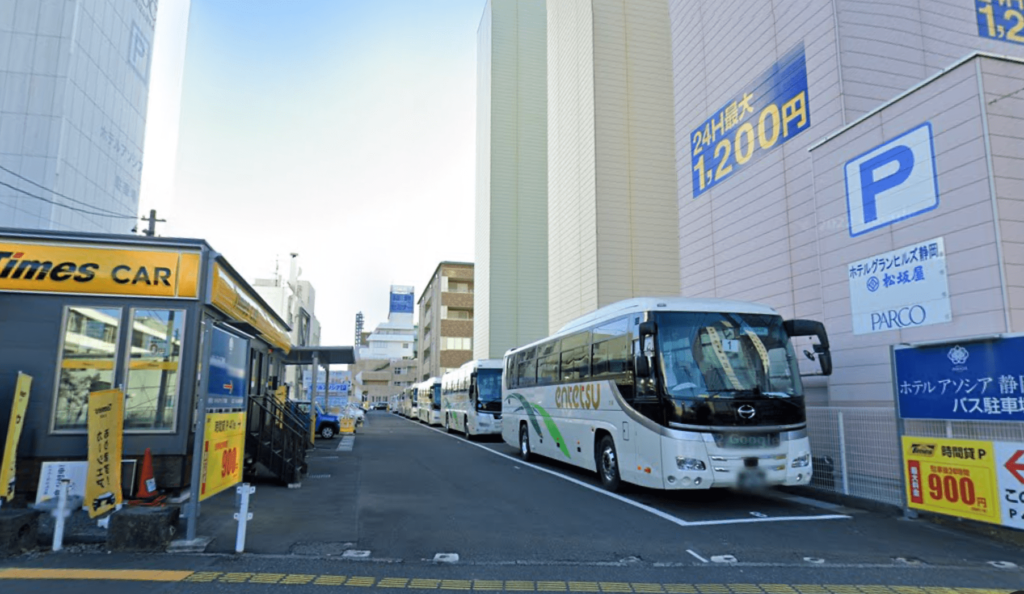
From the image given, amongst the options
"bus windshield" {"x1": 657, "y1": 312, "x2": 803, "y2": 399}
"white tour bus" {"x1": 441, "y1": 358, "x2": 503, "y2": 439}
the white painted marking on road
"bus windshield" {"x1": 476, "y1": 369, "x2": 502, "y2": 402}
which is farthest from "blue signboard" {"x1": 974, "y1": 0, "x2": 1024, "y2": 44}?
"bus windshield" {"x1": 476, "y1": 369, "x2": 502, "y2": 402}

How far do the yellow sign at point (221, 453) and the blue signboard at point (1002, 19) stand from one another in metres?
16.5

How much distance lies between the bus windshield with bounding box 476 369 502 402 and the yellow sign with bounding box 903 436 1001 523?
1647 centimetres

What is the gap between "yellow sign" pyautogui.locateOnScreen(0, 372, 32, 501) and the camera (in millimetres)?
7602

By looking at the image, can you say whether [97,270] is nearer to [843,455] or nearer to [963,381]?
[843,455]

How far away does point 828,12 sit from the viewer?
1241 cm

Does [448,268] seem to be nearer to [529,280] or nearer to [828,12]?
[529,280]

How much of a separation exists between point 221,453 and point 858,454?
9.38 meters

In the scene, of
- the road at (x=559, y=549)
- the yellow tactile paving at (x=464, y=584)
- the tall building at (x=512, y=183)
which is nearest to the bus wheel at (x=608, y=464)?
the road at (x=559, y=549)

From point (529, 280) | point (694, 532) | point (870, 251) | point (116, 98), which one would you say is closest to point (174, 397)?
point (694, 532)

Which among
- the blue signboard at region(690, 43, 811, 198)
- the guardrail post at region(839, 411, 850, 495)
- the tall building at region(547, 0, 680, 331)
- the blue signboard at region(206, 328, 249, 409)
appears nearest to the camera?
the blue signboard at region(206, 328, 249, 409)

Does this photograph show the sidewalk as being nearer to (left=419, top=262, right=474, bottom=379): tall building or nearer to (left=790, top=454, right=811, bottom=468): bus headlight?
(left=790, top=454, right=811, bottom=468): bus headlight

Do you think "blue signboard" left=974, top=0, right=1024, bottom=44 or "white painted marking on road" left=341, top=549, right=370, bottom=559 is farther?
"blue signboard" left=974, top=0, right=1024, bottom=44

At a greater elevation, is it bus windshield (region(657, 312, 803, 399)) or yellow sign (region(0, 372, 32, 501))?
bus windshield (region(657, 312, 803, 399))

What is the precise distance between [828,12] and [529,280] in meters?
33.6
